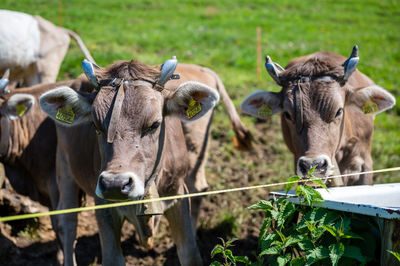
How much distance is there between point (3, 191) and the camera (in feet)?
18.8

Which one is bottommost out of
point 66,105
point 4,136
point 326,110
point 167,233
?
point 167,233

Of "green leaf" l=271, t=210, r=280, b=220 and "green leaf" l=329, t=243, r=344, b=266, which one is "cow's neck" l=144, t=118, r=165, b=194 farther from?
"green leaf" l=329, t=243, r=344, b=266

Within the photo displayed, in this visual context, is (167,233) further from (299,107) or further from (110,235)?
(299,107)

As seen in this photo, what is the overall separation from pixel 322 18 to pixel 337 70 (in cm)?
1371

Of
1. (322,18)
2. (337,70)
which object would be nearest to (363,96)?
(337,70)

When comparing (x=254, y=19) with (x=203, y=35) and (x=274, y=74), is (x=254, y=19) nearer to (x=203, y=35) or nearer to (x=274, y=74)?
(x=203, y=35)

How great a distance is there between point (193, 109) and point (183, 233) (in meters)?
1.05

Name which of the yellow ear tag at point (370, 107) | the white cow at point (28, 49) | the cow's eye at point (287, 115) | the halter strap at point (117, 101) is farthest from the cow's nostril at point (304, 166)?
the white cow at point (28, 49)

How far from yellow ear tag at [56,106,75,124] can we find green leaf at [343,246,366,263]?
2.26m

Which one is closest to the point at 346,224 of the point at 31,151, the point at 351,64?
the point at 351,64

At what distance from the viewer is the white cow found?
8.91 meters

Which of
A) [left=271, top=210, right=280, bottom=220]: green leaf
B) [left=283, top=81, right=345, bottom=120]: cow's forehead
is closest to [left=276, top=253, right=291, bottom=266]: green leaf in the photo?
[left=271, top=210, right=280, bottom=220]: green leaf

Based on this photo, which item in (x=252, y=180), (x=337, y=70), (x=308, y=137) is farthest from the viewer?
(x=252, y=180)

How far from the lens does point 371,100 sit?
15.9ft
